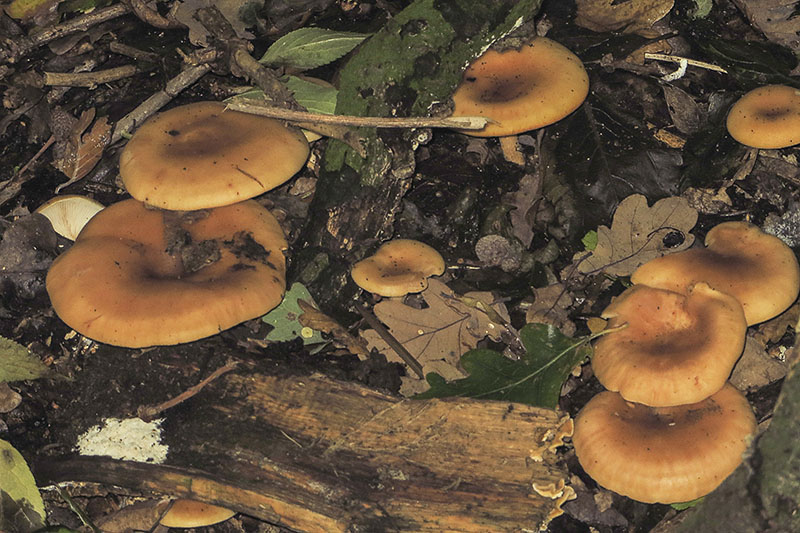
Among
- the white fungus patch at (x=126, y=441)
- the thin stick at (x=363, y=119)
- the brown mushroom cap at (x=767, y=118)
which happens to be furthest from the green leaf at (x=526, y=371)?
the brown mushroom cap at (x=767, y=118)

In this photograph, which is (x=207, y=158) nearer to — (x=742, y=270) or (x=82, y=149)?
(x=82, y=149)

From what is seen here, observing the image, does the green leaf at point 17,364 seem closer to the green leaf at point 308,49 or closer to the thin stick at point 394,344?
the thin stick at point 394,344

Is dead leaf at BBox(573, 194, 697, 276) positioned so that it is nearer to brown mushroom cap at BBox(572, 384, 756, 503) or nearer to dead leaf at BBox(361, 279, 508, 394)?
dead leaf at BBox(361, 279, 508, 394)

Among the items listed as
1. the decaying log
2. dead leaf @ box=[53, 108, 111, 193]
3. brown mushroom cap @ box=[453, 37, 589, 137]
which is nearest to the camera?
the decaying log

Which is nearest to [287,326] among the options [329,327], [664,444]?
[329,327]

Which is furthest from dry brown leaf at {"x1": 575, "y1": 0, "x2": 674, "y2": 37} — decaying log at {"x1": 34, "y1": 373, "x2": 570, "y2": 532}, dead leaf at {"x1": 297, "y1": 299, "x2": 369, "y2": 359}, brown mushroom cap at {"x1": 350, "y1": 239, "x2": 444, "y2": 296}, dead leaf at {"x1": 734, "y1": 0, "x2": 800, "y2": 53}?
decaying log at {"x1": 34, "y1": 373, "x2": 570, "y2": 532}

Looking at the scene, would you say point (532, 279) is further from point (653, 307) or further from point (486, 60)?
point (486, 60)

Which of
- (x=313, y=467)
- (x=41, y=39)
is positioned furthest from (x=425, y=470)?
(x=41, y=39)
